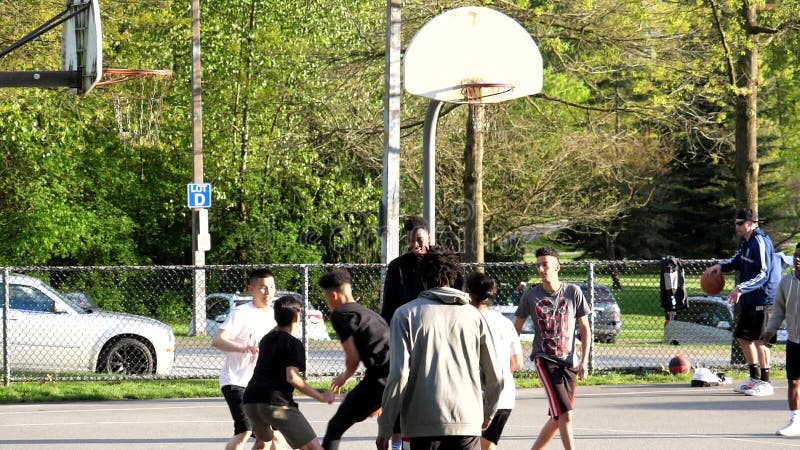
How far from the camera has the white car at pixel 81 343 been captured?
15828 millimetres

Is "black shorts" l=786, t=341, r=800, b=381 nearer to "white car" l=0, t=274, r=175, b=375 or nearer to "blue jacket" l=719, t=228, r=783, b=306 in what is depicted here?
"blue jacket" l=719, t=228, r=783, b=306

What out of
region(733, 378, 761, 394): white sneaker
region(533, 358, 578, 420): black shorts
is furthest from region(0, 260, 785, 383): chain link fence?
region(533, 358, 578, 420): black shorts

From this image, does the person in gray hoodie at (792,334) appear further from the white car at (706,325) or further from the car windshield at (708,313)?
the car windshield at (708,313)

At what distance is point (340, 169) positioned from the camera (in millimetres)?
30734

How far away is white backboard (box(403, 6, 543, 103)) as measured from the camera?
14.1 metres

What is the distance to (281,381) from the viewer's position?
782 centimetres

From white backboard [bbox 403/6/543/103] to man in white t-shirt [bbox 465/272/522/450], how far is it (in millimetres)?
5963

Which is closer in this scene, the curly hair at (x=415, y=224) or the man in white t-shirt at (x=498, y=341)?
the man in white t-shirt at (x=498, y=341)

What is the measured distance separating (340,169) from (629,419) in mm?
19424

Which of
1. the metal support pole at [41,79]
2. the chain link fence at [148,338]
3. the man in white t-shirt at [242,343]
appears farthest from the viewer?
the chain link fence at [148,338]

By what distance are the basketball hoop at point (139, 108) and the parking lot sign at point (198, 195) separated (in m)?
6.94

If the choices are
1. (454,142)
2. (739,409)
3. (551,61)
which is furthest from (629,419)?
(454,142)

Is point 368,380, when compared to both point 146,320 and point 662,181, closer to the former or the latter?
point 146,320

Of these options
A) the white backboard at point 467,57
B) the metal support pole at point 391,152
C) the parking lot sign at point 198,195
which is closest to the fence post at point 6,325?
the metal support pole at point 391,152
